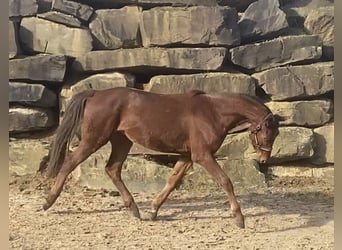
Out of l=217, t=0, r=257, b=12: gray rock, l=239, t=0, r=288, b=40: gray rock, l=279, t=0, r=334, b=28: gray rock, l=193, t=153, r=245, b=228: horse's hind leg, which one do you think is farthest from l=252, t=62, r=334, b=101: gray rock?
l=193, t=153, r=245, b=228: horse's hind leg

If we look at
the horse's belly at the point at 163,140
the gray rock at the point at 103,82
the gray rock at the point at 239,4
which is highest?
the gray rock at the point at 239,4

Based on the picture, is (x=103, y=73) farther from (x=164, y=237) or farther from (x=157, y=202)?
(x=164, y=237)

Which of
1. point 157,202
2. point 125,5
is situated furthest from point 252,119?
point 125,5

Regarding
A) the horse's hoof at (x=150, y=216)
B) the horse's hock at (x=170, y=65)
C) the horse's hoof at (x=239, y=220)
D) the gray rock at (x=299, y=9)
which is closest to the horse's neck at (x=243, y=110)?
the horse's hoof at (x=239, y=220)

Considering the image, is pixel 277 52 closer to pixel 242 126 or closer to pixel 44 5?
pixel 242 126

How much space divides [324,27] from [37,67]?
3178mm

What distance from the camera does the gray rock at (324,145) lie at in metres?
6.54

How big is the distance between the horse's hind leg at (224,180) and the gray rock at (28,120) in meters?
2.50

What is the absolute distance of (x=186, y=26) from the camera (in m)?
6.46

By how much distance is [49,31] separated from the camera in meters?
6.50

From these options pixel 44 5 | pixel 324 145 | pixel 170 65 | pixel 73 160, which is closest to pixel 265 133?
pixel 73 160

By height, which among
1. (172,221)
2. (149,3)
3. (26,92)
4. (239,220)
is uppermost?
(149,3)

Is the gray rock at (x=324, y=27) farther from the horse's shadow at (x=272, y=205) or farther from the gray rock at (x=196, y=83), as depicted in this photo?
the horse's shadow at (x=272, y=205)

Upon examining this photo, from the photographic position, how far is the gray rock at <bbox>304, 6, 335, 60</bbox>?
6723mm
